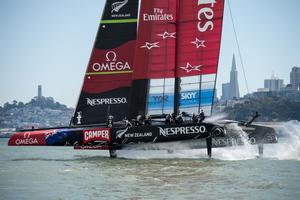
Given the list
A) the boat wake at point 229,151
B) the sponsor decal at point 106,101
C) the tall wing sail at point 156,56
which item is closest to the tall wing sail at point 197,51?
the tall wing sail at point 156,56

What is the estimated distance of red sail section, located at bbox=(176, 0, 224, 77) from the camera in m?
25.6

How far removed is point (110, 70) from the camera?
2552 centimetres

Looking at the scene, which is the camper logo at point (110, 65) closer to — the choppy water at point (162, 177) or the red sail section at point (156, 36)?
the red sail section at point (156, 36)

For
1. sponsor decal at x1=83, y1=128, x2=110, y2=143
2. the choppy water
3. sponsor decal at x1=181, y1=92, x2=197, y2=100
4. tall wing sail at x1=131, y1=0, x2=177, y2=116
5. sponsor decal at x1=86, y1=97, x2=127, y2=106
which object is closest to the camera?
the choppy water

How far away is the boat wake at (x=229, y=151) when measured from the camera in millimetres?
24859

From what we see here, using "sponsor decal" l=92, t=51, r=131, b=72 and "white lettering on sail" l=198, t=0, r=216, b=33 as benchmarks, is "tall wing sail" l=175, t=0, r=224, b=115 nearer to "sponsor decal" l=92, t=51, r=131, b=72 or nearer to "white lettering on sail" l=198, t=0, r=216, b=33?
"white lettering on sail" l=198, t=0, r=216, b=33

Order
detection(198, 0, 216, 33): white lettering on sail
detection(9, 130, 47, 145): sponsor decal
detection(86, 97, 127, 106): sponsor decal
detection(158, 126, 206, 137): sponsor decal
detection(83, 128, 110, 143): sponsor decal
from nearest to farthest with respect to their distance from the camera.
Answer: detection(158, 126, 206, 137): sponsor decal
detection(83, 128, 110, 143): sponsor decal
detection(9, 130, 47, 145): sponsor decal
detection(86, 97, 127, 106): sponsor decal
detection(198, 0, 216, 33): white lettering on sail

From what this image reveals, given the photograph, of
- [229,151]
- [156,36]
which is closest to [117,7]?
[156,36]

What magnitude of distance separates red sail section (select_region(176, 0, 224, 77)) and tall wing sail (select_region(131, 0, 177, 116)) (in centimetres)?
37

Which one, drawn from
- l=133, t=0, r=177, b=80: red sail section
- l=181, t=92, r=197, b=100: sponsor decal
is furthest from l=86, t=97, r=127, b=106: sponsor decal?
l=181, t=92, r=197, b=100: sponsor decal

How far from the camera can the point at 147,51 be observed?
25.8 m

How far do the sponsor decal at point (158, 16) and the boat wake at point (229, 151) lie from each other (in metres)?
5.16

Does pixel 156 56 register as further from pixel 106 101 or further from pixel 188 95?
pixel 106 101

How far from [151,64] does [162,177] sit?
27.6ft
